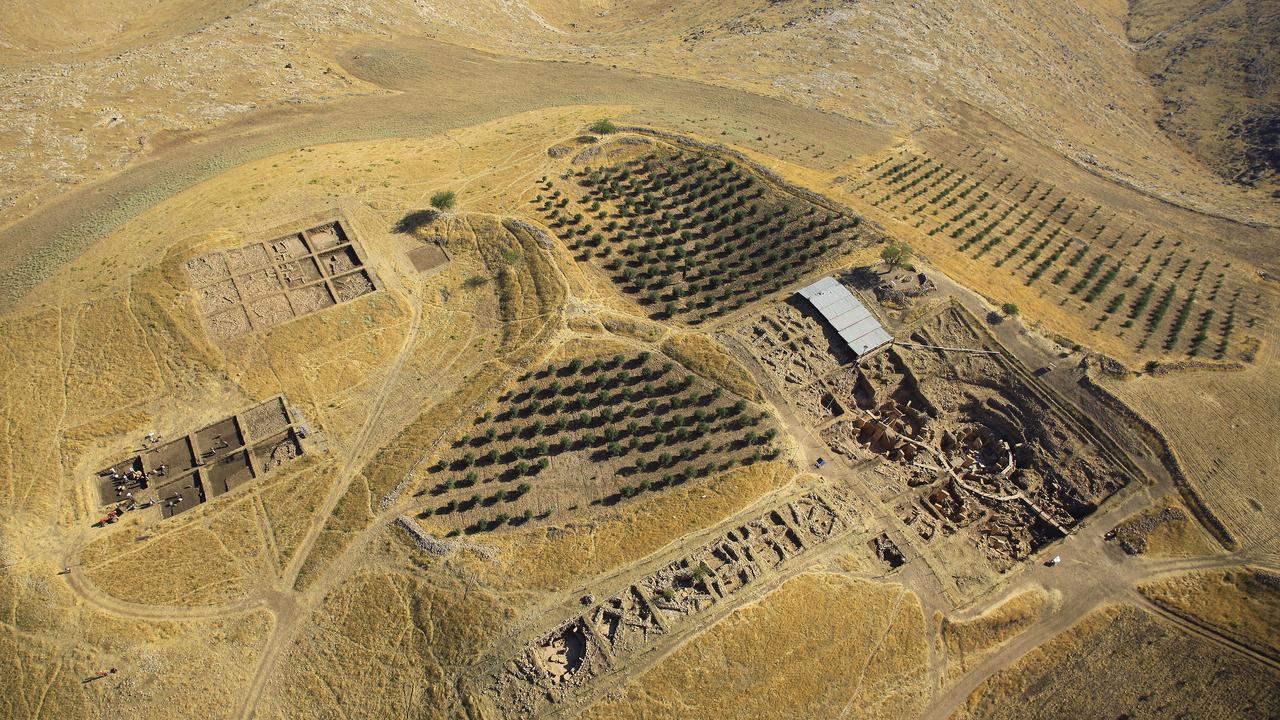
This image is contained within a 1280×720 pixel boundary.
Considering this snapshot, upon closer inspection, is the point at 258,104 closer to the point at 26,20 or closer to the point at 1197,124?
the point at 26,20

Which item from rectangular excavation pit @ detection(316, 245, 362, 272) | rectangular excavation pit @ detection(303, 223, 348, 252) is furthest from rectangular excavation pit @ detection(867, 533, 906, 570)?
rectangular excavation pit @ detection(303, 223, 348, 252)

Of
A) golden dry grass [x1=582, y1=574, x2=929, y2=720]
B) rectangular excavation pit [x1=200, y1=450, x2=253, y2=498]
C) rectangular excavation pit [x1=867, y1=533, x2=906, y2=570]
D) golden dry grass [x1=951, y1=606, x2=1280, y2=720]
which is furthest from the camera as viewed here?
rectangular excavation pit [x1=200, y1=450, x2=253, y2=498]

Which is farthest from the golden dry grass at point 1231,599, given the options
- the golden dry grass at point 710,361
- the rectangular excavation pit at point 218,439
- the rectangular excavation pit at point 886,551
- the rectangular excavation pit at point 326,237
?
the rectangular excavation pit at point 326,237

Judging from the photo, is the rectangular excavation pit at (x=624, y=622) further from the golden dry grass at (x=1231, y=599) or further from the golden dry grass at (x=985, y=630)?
the golden dry grass at (x=1231, y=599)

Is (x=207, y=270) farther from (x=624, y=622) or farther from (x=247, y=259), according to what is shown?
(x=624, y=622)

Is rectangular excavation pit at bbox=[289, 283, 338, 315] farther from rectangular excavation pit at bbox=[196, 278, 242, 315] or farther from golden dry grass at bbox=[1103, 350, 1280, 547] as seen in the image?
golden dry grass at bbox=[1103, 350, 1280, 547]

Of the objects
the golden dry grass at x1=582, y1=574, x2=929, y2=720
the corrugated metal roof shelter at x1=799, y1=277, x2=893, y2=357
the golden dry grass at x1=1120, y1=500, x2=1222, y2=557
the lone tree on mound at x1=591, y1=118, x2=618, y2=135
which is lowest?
the golden dry grass at x1=582, y1=574, x2=929, y2=720
